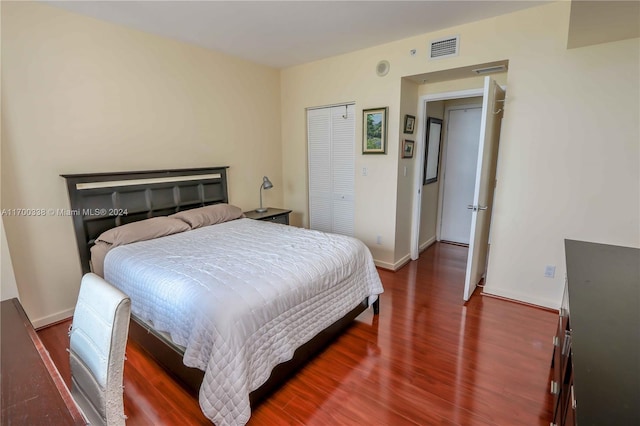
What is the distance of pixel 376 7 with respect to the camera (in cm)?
254

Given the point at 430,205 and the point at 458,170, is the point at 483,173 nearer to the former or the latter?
the point at 430,205

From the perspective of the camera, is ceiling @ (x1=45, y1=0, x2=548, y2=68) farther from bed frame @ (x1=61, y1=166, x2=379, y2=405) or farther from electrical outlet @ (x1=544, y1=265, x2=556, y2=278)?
electrical outlet @ (x1=544, y1=265, x2=556, y2=278)

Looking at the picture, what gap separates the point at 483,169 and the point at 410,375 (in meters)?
1.86

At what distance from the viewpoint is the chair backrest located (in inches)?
42.1

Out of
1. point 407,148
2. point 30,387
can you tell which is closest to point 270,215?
point 407,148

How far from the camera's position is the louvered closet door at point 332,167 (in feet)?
13.2

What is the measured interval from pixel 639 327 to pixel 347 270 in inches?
61.1

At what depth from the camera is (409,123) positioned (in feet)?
12.1

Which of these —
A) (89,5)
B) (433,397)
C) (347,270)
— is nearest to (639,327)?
(433,397)

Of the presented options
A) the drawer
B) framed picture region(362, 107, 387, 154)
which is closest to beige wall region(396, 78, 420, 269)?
framed picture region(362, 107, 387, 154)

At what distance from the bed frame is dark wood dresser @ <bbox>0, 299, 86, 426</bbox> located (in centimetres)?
86

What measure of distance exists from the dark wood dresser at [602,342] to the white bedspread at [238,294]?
131 cm

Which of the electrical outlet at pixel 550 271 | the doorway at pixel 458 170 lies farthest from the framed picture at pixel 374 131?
the electrical outlet at pixel 550 271

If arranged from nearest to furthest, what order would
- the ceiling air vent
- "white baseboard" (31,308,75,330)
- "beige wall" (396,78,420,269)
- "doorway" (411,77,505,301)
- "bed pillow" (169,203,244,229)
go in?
"white baseboard" (31,308,75,330), "doorway" (411,77,505,301), the ceiling air vent, "bed pillow" (169,203,244,229), "beige wall" (396,78,420,269)
